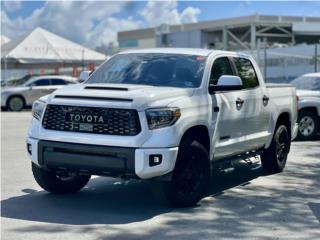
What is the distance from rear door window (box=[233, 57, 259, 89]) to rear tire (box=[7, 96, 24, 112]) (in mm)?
17502

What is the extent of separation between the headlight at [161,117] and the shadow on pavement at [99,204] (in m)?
1.03

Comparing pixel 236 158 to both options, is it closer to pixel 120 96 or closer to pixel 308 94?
pixel 120 96

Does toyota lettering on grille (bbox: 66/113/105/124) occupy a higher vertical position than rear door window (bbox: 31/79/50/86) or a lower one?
lower

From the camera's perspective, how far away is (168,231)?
584 cm

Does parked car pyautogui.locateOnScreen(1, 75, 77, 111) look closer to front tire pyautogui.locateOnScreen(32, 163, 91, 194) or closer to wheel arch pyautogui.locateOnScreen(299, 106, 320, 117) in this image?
wheel arch pyautogui.locateOnScreen(299, 106, 320, 117)

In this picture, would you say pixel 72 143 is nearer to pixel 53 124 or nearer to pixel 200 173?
pixel 53 124

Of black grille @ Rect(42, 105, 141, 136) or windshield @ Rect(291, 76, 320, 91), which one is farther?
windshield @ Rect(291, 76, 320, 91)

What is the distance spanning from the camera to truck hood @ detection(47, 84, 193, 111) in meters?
6.34

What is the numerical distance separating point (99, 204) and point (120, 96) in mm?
1438

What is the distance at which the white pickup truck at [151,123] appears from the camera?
6.27 metres

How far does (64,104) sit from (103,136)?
0.64m

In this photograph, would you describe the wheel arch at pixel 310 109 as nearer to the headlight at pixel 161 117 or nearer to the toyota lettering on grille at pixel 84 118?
the headlight at pixel 161 117

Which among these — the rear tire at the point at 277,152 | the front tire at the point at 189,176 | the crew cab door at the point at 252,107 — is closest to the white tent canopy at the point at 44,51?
the rear tire at the point at 277,152

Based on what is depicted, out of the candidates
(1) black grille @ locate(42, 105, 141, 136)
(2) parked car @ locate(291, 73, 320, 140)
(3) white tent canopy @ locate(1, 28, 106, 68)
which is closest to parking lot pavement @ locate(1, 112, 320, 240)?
(1) black grille @ locate(42, 105, 141, 136)
